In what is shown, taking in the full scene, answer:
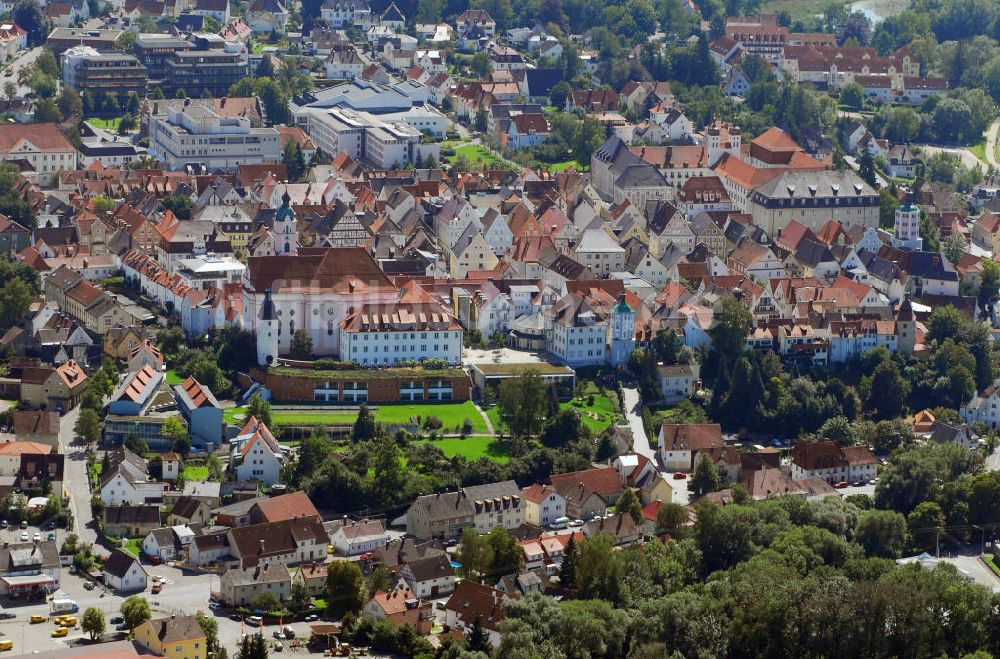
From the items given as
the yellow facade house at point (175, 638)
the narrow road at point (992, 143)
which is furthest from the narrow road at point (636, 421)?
the narrow road at point (992, 143)

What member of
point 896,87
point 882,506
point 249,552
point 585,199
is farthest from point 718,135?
point 249,552

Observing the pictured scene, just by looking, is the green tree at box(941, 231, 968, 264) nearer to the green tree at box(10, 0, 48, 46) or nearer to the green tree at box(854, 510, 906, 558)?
the green tree at box(854, 510, 906, 558)

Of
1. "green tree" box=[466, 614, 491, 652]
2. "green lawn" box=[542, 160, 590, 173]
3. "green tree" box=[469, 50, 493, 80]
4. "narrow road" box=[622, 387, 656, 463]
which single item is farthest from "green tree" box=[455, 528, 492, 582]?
"green tree" box=[469, 50, 493, 80]

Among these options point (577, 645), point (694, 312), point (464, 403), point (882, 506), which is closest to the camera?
point (577, 645)

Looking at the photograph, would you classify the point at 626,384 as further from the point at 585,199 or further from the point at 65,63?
the point at 65,63

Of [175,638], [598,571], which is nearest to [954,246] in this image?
[598,571]

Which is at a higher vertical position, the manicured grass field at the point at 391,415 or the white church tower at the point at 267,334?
the white church tower at the point at 267,334

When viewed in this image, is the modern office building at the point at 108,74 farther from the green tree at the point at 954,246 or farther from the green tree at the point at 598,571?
the green tree at the point at 598,571
